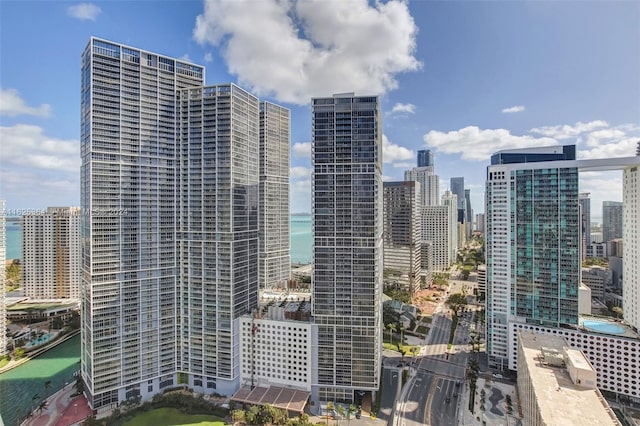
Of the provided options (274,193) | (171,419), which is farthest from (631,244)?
(171,419)

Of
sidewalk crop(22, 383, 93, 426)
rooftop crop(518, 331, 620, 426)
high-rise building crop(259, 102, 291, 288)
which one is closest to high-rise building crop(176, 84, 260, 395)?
sidewalk crop(22, 383, 93, 426)

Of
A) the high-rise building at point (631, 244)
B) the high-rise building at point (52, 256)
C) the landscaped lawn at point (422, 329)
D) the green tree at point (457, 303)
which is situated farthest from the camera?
the high-rise building at point (52, 256)

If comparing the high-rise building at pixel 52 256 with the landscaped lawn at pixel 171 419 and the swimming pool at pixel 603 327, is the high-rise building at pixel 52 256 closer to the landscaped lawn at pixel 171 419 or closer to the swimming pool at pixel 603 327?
the landscaped lawn at pixel 171 419

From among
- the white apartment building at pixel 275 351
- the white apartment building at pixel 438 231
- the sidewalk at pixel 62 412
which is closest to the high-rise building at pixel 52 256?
the sidewalk at pixel 62 412

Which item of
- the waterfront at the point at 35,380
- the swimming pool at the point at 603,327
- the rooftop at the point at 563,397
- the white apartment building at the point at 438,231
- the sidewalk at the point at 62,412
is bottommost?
the waterfront at the point at 35,380

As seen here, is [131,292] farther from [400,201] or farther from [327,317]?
[400,201]

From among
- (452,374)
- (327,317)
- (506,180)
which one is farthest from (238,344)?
(506,180)

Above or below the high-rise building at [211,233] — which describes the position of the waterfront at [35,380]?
below
